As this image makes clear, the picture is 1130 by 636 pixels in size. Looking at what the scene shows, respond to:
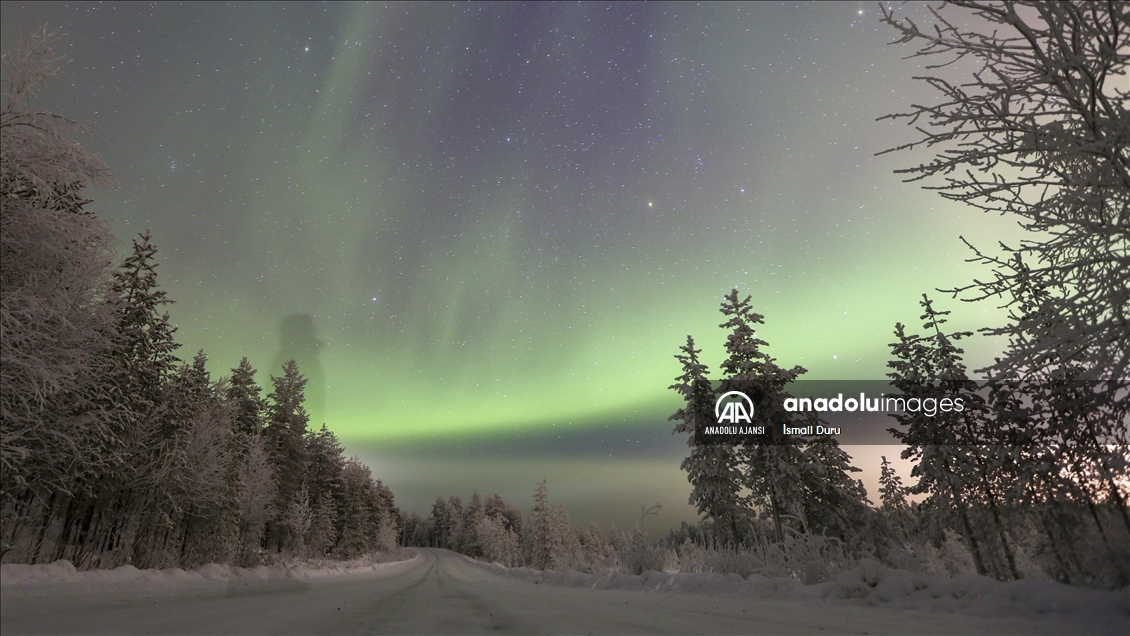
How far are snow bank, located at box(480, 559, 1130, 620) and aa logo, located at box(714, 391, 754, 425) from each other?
1668cm

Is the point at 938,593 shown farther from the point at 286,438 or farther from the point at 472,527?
the point at 472,527

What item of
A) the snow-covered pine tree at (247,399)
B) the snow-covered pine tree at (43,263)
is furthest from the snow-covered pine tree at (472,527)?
the snow-covered pine tree at (43,263)

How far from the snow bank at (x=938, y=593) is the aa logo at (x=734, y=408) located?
16.7 metres

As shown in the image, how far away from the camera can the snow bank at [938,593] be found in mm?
3834

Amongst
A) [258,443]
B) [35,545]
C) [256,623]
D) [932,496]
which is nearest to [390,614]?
[256,623]

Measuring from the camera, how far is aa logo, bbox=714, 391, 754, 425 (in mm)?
23531

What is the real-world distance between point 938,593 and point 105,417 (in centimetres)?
1639

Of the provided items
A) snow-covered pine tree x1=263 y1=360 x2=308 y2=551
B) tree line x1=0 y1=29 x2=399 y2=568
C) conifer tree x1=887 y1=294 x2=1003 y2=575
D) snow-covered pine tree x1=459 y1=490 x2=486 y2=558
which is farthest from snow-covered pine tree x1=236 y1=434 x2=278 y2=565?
snow-covered pine tree x1=459 y1=490 x2=486 y2=558

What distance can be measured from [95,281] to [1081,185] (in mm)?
14978

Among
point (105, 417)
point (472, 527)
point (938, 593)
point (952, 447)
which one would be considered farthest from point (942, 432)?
point (472, 527)

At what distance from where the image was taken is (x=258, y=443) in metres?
30.5

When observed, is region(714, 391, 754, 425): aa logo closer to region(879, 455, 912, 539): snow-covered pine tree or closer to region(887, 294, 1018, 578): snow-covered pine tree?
region(887, 294, 1018, 578): snow-covered pine tree

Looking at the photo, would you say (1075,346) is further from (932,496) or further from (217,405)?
(217,405)

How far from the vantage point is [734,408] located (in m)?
24.0
